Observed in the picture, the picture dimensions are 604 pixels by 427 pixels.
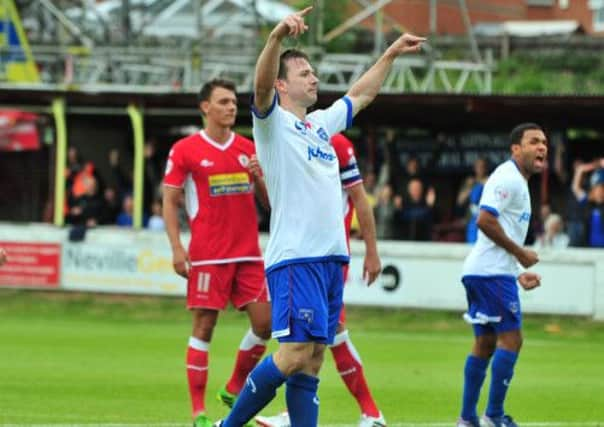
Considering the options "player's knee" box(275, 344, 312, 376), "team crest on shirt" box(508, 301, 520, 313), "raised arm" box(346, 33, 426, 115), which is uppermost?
"raised arm" box(346, 33, 426, 115)

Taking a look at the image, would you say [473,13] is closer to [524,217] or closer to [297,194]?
[524,217]

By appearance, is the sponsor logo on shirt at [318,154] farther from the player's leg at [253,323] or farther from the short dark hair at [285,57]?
the player's leg at [253,323]

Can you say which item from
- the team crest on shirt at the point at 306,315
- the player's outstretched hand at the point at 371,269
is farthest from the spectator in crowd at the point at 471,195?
the team crest on shirt at the point at 306,315

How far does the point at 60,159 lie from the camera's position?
2780 cm

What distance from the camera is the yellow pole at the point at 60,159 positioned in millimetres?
27375

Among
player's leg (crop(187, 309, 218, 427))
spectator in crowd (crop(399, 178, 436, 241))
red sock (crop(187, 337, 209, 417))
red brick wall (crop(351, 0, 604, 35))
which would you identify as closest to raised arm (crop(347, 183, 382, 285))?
player's leg (crop(187, 309, 218, 427))

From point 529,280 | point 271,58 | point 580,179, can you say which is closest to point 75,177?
point 580,179

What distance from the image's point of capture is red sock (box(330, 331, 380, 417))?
37.8 ft

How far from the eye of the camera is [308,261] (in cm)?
928

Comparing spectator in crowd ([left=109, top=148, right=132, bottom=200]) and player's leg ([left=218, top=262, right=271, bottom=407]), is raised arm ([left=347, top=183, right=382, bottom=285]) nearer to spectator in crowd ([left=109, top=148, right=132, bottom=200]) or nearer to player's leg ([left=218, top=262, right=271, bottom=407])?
player's leg ([left=218, top=262, right=271, bottom=407])

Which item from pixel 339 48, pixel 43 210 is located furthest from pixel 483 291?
pixel 339 48

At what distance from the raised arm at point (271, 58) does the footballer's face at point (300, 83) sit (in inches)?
14.1

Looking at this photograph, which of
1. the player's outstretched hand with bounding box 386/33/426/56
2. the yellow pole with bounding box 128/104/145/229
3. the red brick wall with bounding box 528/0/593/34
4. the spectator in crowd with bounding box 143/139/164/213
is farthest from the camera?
the red brick wall with bounding box 528/0/593/34

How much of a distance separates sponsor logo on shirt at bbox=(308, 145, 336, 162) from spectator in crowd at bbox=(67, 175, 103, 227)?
57.1ft
